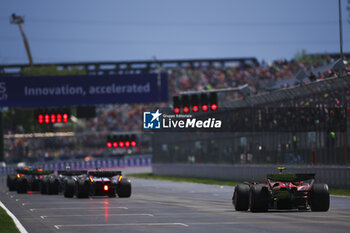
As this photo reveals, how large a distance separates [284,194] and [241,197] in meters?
1.15

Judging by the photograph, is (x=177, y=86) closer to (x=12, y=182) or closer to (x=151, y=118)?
(x=151, y=118)

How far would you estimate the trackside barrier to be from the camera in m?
79.8

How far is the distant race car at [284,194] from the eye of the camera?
21131 millimetres

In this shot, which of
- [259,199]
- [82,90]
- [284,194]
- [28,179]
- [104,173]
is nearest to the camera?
[259,199]

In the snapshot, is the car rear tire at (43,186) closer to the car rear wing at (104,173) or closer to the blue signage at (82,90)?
the car rear wing at (104,173)

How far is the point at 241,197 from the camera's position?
865 inches

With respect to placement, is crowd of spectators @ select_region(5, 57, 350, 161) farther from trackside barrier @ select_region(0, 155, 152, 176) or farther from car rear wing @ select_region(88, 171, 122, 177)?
car rear wing @ select_region(88, 171, 122, 177)

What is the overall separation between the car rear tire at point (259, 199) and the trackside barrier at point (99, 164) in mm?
49831

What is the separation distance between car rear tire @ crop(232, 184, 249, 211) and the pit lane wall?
32.2 ft

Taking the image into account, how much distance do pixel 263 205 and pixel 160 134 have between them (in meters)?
46.0

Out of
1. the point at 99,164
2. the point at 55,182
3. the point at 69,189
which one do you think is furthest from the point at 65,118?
the point at 99,164

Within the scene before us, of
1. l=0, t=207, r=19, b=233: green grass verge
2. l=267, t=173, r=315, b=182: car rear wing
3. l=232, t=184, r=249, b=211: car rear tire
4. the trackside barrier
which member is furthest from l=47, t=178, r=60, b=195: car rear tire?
the trackside barrier

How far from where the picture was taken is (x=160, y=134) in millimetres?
67375

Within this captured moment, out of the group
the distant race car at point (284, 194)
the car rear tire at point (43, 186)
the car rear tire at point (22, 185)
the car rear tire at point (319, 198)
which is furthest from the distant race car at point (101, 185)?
the car rear tire at point (319, 198)
